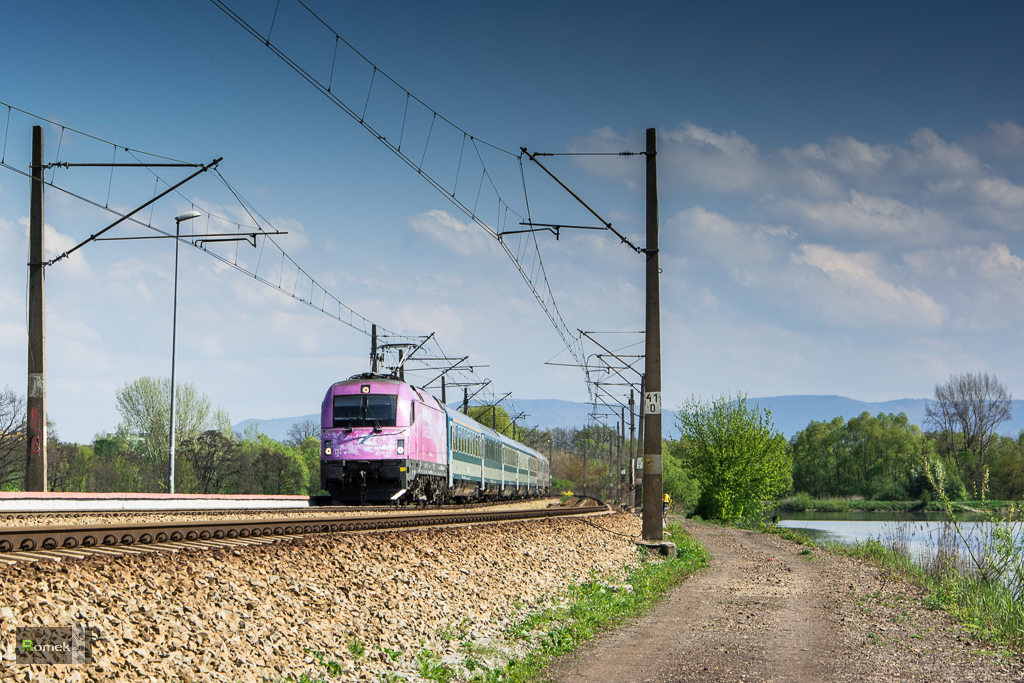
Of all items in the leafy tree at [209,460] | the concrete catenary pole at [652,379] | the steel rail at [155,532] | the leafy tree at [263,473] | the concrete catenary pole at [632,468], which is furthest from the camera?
the leafy tree at [263,473]

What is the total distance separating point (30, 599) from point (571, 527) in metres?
13.3

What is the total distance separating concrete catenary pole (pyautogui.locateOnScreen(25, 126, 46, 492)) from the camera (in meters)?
19.0

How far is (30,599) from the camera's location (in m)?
5.98

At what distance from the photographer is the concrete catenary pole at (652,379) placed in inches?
729

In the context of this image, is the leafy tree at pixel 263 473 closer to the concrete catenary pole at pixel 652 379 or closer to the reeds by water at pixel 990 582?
the concrete catenary pole at pixel 652 379

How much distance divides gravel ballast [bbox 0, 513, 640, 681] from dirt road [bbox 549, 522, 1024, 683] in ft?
5.07

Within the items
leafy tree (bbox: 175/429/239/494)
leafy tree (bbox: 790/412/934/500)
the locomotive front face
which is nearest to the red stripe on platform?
the locomotive front face

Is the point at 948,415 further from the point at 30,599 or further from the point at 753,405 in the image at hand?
the point at 30,599

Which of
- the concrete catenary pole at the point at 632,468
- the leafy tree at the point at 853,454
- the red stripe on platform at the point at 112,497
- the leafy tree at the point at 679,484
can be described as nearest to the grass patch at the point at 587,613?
the red stripe on platform at the point at 112,497

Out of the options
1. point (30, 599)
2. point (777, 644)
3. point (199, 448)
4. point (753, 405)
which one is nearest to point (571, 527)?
point (777, 644)

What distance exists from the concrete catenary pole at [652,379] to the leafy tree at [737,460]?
3234 cm

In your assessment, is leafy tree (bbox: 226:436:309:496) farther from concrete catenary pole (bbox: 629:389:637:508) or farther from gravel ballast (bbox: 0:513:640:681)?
gravel ballast (bbox: 0:513:640:681)

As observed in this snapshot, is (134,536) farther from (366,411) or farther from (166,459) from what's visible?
(166,459)

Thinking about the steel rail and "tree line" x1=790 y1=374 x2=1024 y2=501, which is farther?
"tree line" x1=790 y1=374 x2=1024 y2=501
